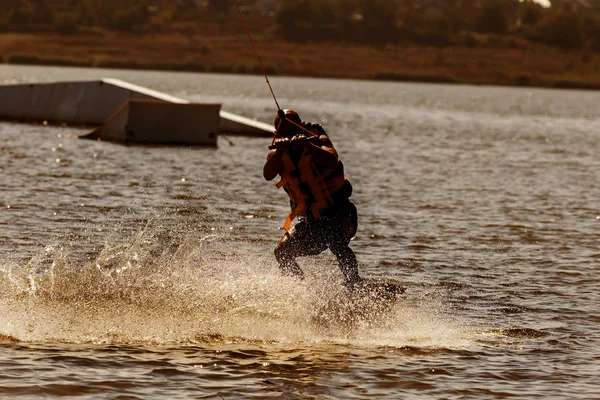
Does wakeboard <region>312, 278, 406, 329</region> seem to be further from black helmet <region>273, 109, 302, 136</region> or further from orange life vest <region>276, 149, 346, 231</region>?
black helmet <region>273, 109, 302, 136</region>

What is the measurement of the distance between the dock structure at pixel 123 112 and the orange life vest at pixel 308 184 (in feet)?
66.2

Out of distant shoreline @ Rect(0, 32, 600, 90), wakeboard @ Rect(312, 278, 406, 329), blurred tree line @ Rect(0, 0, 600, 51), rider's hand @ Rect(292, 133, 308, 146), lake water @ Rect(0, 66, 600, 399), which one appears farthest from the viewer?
blurred tree line @ Rect(0, 0, 600, 51)

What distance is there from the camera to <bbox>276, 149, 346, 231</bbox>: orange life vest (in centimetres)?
1064

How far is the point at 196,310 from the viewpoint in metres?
11.4

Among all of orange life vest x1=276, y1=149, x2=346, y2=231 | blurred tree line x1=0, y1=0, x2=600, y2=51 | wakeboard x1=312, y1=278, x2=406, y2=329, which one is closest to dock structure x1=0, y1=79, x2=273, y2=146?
wakeboard x1=312, y1=278, x2=406, y2=329

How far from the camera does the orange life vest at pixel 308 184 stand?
10.6m

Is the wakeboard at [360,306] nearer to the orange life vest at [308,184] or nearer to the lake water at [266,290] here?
the lake water at [266,290]

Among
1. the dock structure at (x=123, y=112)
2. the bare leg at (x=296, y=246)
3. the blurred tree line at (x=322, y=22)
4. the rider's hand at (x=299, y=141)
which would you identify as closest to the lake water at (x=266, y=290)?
the bare leg at (x=296, y=246)

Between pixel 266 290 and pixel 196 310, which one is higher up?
pixel 266 290

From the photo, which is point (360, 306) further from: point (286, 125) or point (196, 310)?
point (286, 125)

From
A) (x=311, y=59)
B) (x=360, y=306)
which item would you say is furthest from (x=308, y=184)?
(x=311, y=59)

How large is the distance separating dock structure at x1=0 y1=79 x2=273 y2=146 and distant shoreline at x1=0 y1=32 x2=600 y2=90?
318ft

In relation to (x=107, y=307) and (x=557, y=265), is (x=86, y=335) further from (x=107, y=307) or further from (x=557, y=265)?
(x=557, y=265)

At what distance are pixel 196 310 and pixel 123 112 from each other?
69.0 feet
